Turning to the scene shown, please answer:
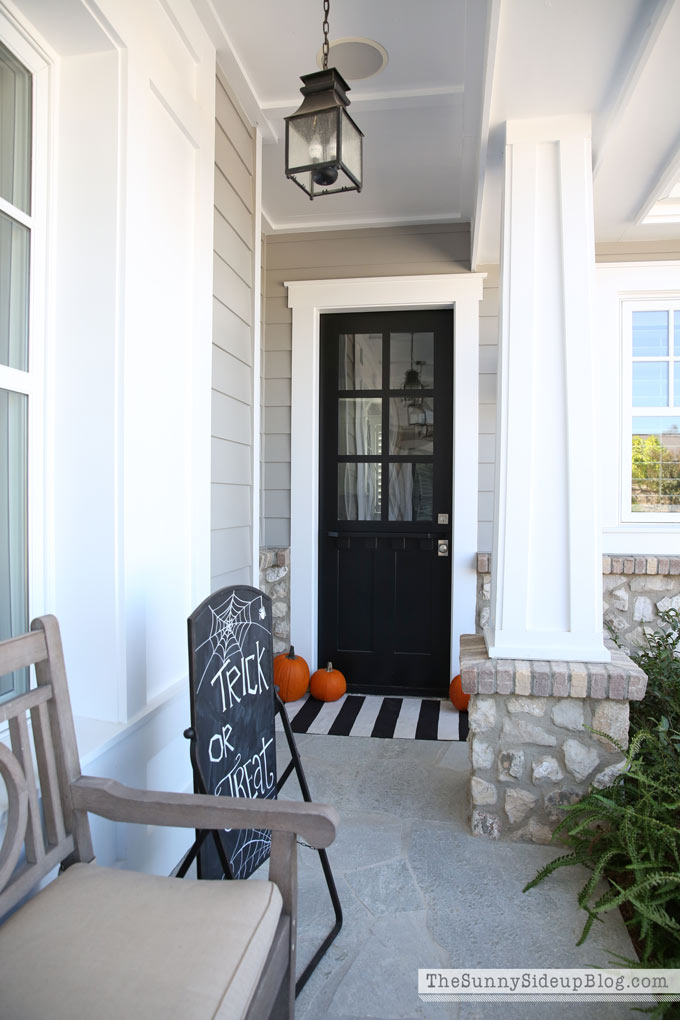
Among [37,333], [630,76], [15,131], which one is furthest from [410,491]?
[15,131]

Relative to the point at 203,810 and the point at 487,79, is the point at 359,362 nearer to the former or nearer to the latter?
the point at 487,79

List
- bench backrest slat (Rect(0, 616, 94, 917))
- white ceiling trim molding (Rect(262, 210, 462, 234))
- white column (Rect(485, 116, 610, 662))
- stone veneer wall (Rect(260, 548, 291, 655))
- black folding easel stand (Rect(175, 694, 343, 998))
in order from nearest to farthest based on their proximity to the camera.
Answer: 1. bench backrest slat (Rect(0, 616, 94, 917))
2. black folding easel stand (Rect(175, 694, 343, 998))
3. white column (Rect(485, 116, 610, 662))
4. white ceiling trim molding (Rect(262, 210, 462, 234))
5. stone veneer wall (Rect(260, 548, 291, 655))

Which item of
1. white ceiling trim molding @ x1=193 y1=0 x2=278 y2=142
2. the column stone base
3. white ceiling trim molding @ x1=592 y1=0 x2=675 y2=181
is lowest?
the column stone base

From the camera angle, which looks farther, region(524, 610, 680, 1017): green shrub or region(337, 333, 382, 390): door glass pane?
region(337, 333, 382, 390): door glass pane

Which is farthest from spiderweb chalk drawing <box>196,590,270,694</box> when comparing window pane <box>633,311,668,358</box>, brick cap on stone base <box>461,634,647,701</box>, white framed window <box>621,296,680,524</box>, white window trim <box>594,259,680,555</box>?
window pane <box>633,311,668,358</box>

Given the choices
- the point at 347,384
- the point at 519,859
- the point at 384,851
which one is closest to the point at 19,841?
the point at 384,851

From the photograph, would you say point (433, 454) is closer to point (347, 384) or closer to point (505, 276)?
point (347, 384)

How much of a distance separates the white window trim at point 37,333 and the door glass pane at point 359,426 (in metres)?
2.45

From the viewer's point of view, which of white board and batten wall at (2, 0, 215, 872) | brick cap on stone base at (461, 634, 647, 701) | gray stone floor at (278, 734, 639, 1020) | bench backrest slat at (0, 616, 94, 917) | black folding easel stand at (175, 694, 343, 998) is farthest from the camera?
brick cap on stone base at (461, 634, 647, 701)

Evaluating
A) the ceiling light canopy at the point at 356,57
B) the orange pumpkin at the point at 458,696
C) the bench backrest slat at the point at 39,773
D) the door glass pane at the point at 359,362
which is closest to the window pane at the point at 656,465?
the orange pumpkin at the point at 458,696

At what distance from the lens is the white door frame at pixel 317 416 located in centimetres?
366

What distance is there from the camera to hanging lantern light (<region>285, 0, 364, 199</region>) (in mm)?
1831

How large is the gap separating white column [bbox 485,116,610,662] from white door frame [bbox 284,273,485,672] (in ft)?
4.85

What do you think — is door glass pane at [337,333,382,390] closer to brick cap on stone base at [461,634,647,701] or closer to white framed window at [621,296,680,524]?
white framed window at [621,296,680,524]
